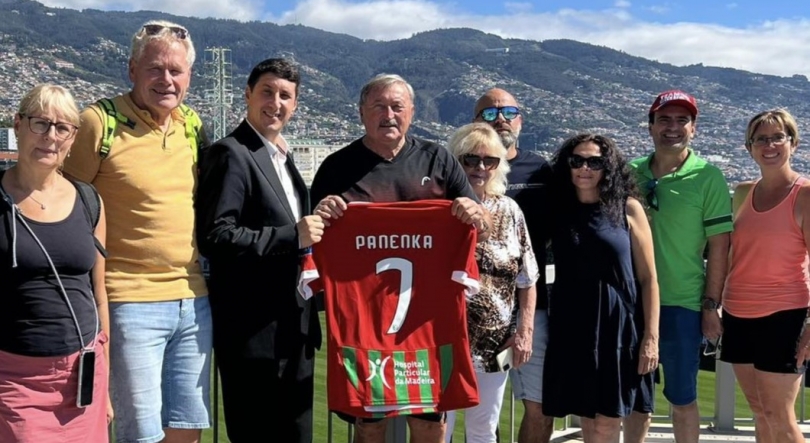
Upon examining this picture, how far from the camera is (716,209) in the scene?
4.29 metres

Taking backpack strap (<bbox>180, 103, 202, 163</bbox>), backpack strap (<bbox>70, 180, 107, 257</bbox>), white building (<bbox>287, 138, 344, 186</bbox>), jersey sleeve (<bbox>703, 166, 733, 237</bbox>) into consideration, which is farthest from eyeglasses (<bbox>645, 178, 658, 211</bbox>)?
backpack strap (<bbox>70, 180, 107, 257</bbox>)

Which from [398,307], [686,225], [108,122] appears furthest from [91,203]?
[686,225]

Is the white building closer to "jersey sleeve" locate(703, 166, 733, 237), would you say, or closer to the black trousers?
the black trousers

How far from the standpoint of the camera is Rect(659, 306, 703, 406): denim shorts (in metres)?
4.33

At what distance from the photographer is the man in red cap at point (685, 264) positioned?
4.29 m

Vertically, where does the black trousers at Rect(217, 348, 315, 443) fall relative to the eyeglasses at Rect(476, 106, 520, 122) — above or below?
below

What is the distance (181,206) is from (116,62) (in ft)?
626

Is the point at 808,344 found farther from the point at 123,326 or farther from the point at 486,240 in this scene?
the point at 123,326

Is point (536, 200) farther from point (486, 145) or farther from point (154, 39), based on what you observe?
point (154, 39)

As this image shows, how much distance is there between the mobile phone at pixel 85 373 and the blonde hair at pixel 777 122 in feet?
11.5

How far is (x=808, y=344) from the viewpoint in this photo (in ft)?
13.5

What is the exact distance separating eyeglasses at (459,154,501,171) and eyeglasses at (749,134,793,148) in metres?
1.49

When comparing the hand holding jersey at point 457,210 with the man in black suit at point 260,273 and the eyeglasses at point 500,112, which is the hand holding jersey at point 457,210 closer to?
the man in black suit at point 260,273

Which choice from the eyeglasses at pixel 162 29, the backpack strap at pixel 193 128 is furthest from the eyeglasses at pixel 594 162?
the eyeglasses at pixel 162 29
